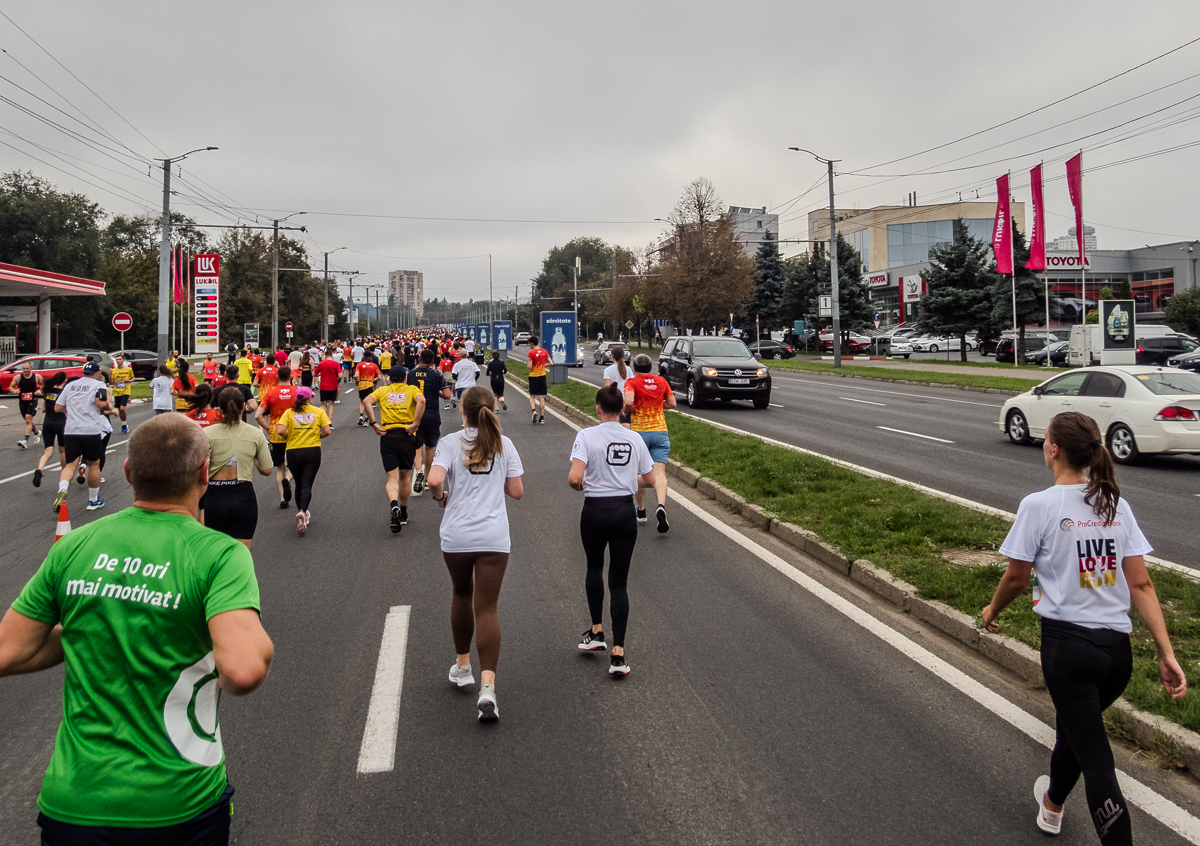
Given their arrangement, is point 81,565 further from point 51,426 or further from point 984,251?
point 984,251

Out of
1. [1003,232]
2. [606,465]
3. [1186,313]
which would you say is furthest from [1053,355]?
[606,465]

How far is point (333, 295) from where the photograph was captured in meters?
108

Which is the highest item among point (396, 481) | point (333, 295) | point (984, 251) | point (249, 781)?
point (333, 295)

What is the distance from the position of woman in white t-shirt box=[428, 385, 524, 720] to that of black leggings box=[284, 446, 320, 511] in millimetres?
4903

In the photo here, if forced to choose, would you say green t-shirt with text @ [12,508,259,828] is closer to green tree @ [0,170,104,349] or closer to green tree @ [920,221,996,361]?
green tree @ [920,221,996,361]

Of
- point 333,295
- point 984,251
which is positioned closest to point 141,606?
point 984,251

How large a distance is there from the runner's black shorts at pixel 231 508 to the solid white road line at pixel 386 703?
1321 mm

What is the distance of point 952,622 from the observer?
19.2ft

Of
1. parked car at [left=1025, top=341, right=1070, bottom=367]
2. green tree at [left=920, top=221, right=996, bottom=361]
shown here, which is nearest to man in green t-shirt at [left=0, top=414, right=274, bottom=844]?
parked car at [left=1025, top=341, right=1070, bottom=367]

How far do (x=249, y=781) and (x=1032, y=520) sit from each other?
3.53 meters

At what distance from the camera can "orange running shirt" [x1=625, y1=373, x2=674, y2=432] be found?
959 centimetres

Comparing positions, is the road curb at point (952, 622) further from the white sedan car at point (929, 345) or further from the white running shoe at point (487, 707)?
the white sedan car at point (929, 345)

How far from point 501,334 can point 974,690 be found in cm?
3982

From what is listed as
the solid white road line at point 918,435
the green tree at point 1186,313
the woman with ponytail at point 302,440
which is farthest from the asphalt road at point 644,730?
the green tree at point 1186,313
